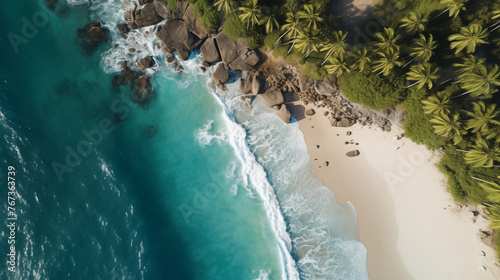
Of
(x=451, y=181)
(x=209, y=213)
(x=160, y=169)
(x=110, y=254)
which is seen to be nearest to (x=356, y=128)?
(x=451, y=181)

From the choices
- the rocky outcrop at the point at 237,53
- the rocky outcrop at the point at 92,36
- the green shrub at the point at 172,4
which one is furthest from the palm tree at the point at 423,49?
the rocky outcrop at the point at 92,36

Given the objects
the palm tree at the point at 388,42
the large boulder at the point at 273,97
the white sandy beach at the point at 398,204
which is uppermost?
the palm tree at the point at 388,42

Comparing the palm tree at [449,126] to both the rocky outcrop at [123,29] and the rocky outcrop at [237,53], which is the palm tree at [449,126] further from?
the rocky outcrop at [123,29]

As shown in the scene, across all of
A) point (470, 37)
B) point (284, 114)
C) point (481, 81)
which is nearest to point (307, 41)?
point (284, 114)

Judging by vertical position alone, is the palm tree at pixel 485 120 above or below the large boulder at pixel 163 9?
below

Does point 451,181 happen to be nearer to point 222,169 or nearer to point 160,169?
point 222,169

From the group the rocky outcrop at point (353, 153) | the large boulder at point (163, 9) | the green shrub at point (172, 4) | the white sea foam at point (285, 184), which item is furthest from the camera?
the large boulder at point (163, 9)
